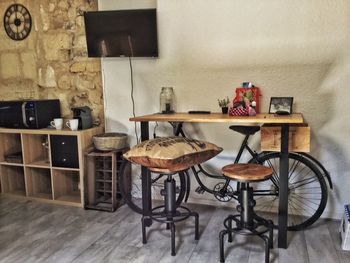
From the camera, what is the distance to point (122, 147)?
3.07m

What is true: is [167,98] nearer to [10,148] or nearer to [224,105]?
[224,105]

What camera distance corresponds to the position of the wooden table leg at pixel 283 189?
2166mm

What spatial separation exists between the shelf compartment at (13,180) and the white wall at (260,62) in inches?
67.7

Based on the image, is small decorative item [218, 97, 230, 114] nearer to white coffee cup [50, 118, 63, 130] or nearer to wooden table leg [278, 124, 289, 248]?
wooden table leg [278, 124, 289, 248]

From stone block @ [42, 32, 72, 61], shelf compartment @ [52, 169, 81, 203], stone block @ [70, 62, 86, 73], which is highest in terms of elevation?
stone block @ [42, 32, 72, 61]

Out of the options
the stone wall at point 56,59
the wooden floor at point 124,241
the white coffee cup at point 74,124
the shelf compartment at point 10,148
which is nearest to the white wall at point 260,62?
the stone wall at point 56,59

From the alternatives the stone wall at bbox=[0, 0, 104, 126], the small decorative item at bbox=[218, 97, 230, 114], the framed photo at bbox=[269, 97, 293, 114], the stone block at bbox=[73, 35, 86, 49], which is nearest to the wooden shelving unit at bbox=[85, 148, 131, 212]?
the stone wall at bbox=[0, 0, 104, 126]

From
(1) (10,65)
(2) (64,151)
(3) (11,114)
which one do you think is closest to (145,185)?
(2) (64,151)

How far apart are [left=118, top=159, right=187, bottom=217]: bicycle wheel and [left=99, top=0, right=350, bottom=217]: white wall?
371 millimetres

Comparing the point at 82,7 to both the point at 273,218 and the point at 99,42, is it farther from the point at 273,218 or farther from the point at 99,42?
the point at 273,218

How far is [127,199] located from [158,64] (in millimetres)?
1318

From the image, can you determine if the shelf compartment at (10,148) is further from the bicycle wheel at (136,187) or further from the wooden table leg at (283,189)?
the wooden table leg at (283,189)

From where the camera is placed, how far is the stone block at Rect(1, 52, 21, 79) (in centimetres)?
367

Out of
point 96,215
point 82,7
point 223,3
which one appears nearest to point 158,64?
point 223,3
